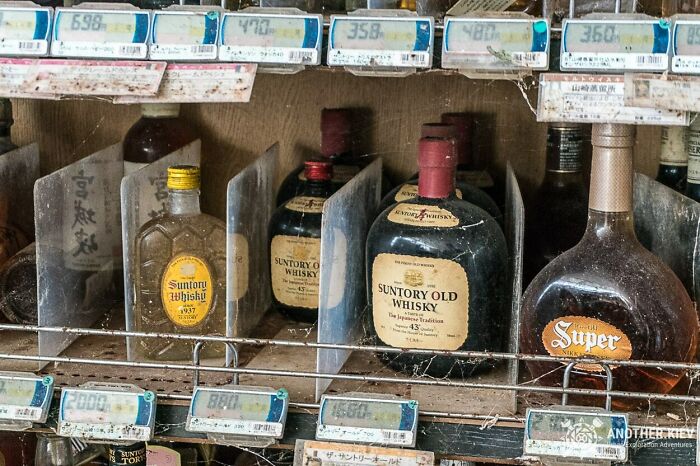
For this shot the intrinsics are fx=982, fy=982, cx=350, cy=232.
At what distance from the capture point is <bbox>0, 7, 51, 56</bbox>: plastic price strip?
100cm

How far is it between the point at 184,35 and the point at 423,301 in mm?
385

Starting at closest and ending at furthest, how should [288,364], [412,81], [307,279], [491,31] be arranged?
1. [491,31]
2. [288,364]
3. [307,279]
4. [412,81]

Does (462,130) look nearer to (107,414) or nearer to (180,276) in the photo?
(180,276)

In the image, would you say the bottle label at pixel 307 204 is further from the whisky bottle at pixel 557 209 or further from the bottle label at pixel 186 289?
the whisky bottle at pixel 557 209

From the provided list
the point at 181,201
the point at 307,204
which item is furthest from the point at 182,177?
the point at 307,204

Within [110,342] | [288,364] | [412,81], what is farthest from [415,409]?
[412,81]

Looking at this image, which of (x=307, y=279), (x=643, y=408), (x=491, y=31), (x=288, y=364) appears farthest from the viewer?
(x=307, y=279)

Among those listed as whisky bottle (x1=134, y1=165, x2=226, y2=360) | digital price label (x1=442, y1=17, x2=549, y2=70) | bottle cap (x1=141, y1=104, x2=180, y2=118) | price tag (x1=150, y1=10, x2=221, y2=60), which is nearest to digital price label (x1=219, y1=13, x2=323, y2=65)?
price tag (x1=150, y1=10, x2=221, y2=60)

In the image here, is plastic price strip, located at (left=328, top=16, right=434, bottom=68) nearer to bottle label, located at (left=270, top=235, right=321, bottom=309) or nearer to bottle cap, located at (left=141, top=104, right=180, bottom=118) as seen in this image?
bottle label, located at (left=270, top=235, right=321, bottom=309)

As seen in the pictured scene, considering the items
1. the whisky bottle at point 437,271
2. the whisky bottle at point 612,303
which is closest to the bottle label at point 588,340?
the whisky bottle at point 612,303

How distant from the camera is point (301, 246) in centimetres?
128

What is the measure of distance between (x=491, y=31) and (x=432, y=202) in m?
0.25

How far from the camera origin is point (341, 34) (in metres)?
0.95

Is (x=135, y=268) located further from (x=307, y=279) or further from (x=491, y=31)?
(x=491, y=31)
